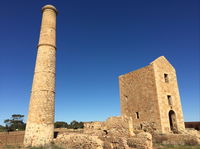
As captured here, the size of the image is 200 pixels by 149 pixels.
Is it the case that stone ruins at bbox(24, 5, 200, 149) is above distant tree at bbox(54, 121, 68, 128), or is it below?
above

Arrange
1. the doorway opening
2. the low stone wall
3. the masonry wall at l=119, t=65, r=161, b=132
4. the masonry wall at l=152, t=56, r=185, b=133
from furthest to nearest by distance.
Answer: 1. the doorway opening
2. the masonry wall at l=119, t=65, r=161, b=132
3. the masonry wall at l=152, t=56, r=185, b=133
4. the low stone wall

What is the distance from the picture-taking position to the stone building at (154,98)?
1395cm

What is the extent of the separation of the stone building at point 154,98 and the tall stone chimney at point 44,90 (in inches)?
348

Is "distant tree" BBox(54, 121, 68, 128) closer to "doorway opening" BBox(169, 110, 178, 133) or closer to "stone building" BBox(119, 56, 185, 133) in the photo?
"stone building" BBox(119, 56, 185, 133)

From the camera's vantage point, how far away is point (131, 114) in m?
16.4

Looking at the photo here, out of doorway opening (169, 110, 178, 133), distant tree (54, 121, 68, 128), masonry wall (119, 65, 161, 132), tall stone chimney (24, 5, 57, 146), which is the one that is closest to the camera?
tall stone chimney (24, 5, 57, 146)

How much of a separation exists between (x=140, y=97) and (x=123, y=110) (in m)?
2.85

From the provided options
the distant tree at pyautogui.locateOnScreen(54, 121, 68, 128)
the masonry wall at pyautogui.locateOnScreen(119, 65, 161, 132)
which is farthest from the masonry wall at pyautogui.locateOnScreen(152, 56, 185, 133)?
the distant tree at pyautogui.locateOnScreen(54, 121, 68, 128)

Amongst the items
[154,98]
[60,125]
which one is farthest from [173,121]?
[60,125]

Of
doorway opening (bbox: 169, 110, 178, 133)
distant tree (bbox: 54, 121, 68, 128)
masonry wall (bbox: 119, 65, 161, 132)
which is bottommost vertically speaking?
distant tree (bbox: 54, 121, 68, 128)

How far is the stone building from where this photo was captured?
13.9 m

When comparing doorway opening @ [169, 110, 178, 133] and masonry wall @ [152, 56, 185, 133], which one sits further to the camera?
doorway opening @ [169, 110, 178, 133]

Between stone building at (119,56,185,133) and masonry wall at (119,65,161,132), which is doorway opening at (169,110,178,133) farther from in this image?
masonry wall at (119,65,161,132)

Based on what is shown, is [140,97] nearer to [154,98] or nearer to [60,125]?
[154,98]
